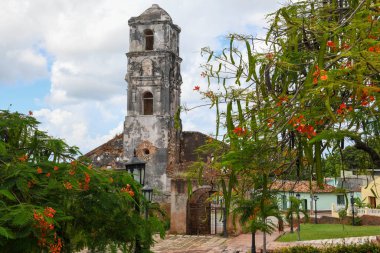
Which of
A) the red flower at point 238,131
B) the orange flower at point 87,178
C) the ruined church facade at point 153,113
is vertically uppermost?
the ruined church facade at point 153,113

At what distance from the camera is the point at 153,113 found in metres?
27.0

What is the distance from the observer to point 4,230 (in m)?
4.11

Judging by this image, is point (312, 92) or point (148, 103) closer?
point (312, 92)

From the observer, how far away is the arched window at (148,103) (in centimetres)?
2741

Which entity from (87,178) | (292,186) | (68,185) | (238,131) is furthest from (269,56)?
(292,186)

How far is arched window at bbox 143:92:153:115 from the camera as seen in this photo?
27406 mm

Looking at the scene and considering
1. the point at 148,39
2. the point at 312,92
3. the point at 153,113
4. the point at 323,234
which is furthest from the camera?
the point at 148,39

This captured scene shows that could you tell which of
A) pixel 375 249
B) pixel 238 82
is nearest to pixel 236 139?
pixel 238 82

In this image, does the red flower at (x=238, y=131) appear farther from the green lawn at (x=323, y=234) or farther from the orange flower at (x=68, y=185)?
the green lawn at (x=323, y=234)

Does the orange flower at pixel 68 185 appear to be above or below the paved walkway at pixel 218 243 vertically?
above

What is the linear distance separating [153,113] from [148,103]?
0.78m

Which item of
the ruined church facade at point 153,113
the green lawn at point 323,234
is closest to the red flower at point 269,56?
the green lawn at point 323,234

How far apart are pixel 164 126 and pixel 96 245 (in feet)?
65.3

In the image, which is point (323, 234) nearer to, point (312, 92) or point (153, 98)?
point (153, 98)
